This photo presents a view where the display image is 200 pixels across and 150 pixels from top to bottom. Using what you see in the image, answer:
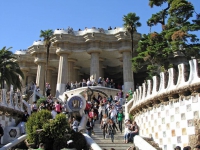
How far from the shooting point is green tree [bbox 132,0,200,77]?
26891 millimetres

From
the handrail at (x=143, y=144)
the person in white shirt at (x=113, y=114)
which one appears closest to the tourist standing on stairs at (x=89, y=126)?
the person in white shirt at (x=113, y=114)

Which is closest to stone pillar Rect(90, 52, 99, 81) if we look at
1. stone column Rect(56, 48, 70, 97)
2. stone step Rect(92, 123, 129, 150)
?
stone column Rect(56, 48, 70, 97)

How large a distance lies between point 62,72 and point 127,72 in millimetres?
8623

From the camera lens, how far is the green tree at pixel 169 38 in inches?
1059

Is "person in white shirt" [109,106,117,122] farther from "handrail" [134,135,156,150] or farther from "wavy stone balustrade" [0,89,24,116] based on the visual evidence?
"handrail" [134,135,156,150]

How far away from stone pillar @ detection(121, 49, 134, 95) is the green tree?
28.5 feet

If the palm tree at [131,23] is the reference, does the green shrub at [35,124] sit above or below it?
below

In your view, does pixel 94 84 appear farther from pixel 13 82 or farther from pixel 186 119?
pixel 186 119

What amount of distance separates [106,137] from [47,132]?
426 centimetres

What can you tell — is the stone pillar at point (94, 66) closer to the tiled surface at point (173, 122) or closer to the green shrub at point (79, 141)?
the tiled surface at point (173, 122)

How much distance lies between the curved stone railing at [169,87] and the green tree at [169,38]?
916 centimetres

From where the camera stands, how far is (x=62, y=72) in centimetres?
4200

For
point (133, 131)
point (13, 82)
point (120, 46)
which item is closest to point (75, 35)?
point (120, 46)

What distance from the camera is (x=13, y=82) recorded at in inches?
1304
